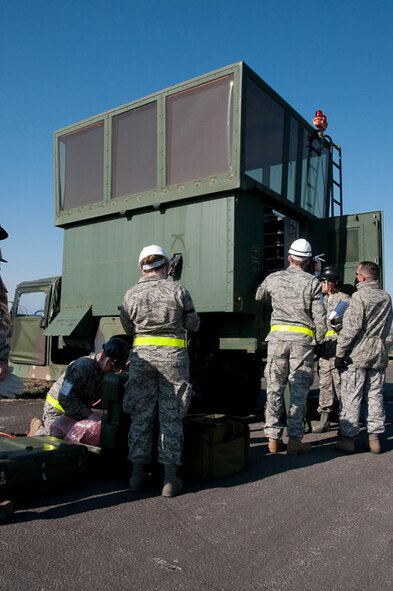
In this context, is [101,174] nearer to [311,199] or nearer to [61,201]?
[61,201]

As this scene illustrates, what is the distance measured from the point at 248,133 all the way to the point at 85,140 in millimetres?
2448

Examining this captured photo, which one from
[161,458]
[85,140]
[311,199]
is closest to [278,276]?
[161,458]

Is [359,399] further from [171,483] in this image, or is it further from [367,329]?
[171,483]

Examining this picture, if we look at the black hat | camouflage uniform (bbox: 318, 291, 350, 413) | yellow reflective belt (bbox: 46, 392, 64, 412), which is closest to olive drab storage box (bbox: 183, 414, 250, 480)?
the black hat

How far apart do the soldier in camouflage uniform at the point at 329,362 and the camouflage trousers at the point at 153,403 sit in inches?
98.8

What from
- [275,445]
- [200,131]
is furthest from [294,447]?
[200,131]

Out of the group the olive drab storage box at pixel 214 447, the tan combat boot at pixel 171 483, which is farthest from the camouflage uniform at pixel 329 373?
the tan combat boot at pixel 171 483

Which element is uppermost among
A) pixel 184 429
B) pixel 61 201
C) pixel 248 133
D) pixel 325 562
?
pixel 248 133

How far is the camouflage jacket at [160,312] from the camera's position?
3.69 meters

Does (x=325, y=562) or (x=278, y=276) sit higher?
(x=278, y=276)

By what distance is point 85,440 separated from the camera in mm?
4047

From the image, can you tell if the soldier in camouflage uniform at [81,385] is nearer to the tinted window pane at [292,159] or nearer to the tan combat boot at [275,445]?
the tan combat boot at [275,445]

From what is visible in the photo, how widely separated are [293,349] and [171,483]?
173cm

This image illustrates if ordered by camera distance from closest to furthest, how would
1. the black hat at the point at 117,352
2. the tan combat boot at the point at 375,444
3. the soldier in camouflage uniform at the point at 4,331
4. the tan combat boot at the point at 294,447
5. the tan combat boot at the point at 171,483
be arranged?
the soldier in camouflage uniform at the point at 4,331 → the tan combat boot at the point at 171,483 → the black hat at the point at 117,352 → the tan combat boot at the point at 294,447 → the tan combat boot at the point at 375,444
